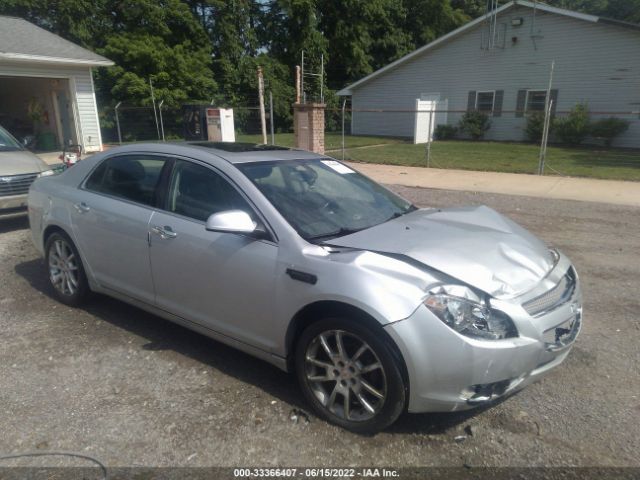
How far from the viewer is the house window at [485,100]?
24.1 meters

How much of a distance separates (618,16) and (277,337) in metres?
48.5

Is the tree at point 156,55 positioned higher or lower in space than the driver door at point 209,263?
higher

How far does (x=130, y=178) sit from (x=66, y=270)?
119cm

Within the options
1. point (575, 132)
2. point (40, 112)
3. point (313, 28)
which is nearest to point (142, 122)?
point (40, 112)

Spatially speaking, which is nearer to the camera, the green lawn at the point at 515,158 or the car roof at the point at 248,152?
the car roof at the point at 248,152

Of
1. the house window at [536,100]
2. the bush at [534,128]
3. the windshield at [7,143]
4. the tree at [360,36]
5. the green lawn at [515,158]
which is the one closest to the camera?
the windshield at [7,143]

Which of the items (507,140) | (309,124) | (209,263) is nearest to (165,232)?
(209,263)

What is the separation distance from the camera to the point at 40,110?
20.4 m

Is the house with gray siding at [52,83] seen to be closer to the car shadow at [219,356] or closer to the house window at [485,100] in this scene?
the car shadow at [219,356]

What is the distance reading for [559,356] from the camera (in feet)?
9.12

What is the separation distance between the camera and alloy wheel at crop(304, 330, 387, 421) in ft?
8.84

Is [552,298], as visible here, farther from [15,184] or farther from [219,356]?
[15,184]

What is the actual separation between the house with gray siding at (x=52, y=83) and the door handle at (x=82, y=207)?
14.2 metres

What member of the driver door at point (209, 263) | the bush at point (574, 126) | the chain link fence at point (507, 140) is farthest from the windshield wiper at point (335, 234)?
the bush at point (574, 126)
